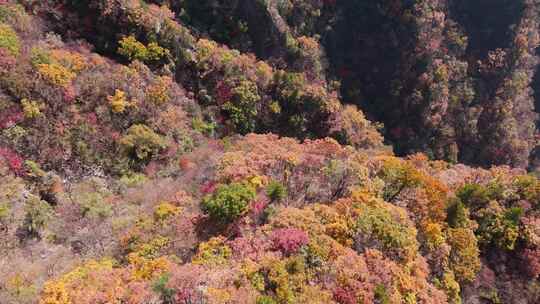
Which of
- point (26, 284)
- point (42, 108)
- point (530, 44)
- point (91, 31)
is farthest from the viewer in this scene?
point (530, 44)

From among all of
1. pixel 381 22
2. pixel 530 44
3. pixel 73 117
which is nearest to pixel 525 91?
pixel 530 44

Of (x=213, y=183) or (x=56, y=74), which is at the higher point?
(x=56, y=74)

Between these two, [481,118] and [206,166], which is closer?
[206,166]

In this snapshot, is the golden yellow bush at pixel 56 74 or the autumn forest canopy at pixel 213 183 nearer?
the autumn forest canopy at pixel 213 183

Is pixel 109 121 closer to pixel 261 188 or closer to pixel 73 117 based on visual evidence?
pixel 73 117

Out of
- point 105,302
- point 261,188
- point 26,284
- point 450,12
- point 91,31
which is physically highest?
point 450,12

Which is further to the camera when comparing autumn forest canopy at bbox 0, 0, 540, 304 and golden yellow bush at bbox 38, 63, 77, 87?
golden yellow bush at bbox 38, 63, 77, 87

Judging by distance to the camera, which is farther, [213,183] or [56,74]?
[56,74]

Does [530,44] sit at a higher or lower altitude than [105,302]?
higher
